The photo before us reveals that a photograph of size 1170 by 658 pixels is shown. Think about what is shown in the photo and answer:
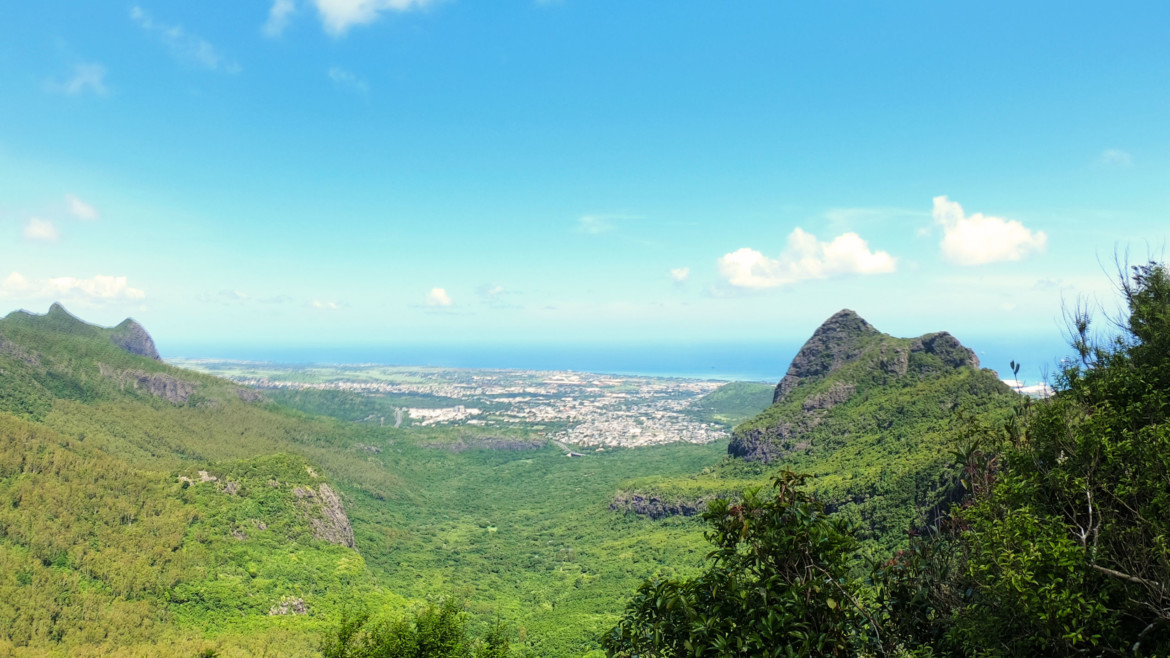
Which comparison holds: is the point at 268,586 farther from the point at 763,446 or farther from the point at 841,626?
the point at 763,446

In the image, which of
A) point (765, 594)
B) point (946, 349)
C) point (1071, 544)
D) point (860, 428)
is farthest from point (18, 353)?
point (946, 349)

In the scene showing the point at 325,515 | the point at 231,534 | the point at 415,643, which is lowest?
the point at 325,515

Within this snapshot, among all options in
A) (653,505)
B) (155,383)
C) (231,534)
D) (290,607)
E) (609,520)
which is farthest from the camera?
(155,383)

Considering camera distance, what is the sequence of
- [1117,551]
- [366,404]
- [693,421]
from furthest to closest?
[366,404] → [693,421] → [1117,551]

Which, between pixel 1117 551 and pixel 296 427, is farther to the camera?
pixel 296 427

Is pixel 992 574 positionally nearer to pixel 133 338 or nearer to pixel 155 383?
pixel 155 383

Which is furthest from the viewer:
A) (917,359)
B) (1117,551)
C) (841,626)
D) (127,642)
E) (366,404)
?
(366,404)

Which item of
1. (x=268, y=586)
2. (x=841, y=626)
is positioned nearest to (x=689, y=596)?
(x=841, y=626)
